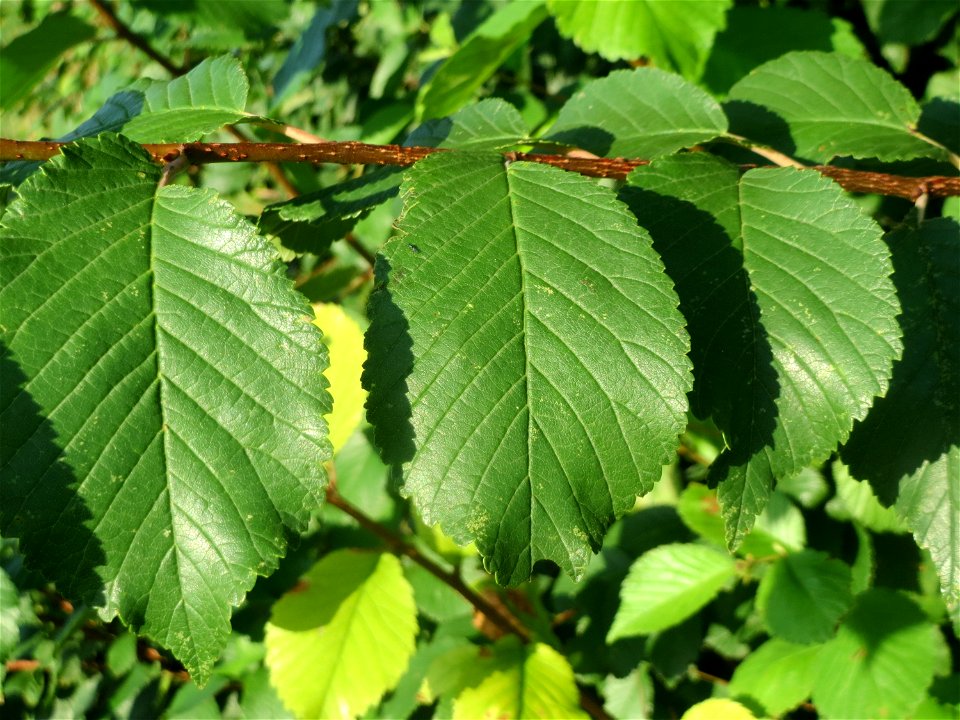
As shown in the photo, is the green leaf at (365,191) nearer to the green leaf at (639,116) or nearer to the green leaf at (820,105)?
the green leaf at (639,116)

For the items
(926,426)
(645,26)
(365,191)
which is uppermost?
(645,26)

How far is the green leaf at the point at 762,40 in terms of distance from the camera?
1992 millimetres

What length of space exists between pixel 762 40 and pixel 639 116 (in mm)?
861

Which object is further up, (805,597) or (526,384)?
(526,384)

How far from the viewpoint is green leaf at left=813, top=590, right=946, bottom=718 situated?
1.48 m

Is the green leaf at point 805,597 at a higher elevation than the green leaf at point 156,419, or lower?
lower

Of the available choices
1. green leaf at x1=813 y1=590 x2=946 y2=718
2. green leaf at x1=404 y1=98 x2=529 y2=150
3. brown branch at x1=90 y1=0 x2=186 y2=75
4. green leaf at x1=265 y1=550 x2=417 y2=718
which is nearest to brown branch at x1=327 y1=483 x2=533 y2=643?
green leaf at x1=265 y1=550 x2=417 y2=718

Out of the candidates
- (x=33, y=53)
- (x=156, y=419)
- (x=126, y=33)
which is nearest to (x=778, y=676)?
(x=156, y=419)

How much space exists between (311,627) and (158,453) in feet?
3.29

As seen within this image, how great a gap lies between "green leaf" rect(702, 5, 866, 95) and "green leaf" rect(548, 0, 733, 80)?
245 millimetres

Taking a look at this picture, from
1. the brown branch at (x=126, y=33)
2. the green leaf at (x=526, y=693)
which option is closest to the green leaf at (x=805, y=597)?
the green leaf at (x=526, y=693)

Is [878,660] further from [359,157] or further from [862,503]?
[359,157]

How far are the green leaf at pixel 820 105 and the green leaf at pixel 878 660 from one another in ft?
2.97

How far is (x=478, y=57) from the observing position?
6.22 ft
